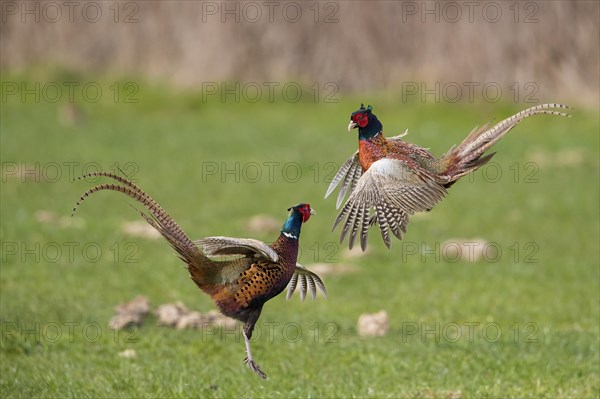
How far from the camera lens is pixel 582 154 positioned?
19156 mm

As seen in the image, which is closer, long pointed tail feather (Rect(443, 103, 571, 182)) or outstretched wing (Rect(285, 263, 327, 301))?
outstretched wing (Rect(285, 263, 327, 301))

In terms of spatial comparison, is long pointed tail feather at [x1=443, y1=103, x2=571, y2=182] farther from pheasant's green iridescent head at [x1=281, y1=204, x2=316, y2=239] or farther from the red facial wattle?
pheasant's green iridescent head at [x1=281, y1=204, x2=316, y2=239]

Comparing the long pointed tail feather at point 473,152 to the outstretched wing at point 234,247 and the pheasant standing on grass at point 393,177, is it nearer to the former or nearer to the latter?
the pheasant standing on grass at point 393,177

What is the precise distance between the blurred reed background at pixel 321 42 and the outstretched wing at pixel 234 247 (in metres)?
19.1

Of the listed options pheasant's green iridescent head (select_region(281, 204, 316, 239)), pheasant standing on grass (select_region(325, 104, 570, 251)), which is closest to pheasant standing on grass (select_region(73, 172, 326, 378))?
pheasant's green iridescent head (select_region(281, 204, 316, 239))

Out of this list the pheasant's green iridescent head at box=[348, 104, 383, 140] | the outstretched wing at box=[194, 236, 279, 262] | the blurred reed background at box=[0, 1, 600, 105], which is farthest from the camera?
the blurred reed background at box=[0, 1, 600, 105]

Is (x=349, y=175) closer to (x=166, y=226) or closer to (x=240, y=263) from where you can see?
(x=240, y=263)

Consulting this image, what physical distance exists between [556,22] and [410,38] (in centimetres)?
340

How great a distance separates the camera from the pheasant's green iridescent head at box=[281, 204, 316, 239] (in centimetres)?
359

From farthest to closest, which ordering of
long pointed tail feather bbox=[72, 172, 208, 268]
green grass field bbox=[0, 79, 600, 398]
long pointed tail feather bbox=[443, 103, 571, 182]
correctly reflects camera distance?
green grass field bbox=[0, 79, 600, 398] < long pointed tail feather bbox=[443, 103, 571, 182] < long pointed tail feather bbox=[72, 172, 208, 268]

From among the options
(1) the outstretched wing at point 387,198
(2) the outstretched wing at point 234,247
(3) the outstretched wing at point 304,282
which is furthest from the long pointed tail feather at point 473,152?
(2) the outstretched wing at point 234,247

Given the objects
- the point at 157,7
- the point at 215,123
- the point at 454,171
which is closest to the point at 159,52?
the point at 157,7

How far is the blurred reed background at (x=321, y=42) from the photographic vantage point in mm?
22172

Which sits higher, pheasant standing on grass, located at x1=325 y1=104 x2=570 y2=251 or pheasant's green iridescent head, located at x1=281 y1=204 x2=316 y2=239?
pheasant standing on grass, located at x1=325 y1=104 x2=570 y2=251
